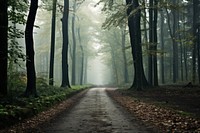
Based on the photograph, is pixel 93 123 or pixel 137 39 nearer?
pixel 93 123

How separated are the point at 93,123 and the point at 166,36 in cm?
4477

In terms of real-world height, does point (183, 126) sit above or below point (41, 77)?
below

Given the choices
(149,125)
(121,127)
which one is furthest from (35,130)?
(149,125)

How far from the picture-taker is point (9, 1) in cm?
1290

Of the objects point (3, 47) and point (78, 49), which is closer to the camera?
point (3, 47)

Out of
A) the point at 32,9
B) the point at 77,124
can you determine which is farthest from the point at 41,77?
the point at 77,124

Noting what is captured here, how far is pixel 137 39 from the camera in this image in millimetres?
23250

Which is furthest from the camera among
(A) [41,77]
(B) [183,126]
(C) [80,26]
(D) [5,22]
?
(C) [80,26]

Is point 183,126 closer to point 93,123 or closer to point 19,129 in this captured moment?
point 93,123

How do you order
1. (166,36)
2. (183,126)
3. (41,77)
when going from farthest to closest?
(166,36), (41,77), (183,126)

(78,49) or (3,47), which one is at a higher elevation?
(78,49)

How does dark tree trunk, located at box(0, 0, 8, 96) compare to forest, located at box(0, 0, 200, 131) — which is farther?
forest, located at box(0, 0, 200, 131)

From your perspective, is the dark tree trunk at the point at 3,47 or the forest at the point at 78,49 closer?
the dark tree trunk at the point at 3,47

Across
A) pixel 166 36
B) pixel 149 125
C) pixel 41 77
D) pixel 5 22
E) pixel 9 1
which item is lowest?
pixel 149 125
